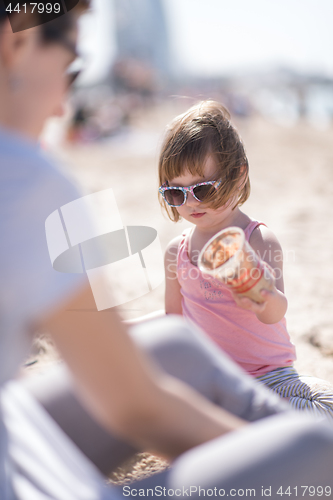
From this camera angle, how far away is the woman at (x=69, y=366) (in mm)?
681

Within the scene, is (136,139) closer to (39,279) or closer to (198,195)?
(198,195)

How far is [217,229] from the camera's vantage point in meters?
1.74

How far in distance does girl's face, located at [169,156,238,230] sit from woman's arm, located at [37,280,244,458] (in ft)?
2.78

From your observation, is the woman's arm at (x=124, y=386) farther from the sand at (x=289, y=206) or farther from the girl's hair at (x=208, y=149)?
the girl's hair at (x=208, y=149)

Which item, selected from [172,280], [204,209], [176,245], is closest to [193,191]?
[204,209]

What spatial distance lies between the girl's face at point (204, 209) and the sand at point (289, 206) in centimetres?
26

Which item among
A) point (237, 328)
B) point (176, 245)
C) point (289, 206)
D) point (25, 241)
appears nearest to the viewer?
point (25, 241)

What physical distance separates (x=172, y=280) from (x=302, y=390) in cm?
69

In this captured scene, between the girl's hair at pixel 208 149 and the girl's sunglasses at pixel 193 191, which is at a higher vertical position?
the girl's hair at pixel 208 149

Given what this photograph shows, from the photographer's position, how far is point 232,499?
2.86ft

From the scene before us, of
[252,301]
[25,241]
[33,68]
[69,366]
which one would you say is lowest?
[252,301]

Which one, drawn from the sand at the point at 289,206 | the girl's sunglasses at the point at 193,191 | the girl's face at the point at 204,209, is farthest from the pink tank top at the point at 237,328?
the sand at the point at 289,206

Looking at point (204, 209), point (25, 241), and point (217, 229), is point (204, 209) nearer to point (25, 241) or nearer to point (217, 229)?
point (217, 229)

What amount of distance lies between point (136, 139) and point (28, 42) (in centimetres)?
1493
